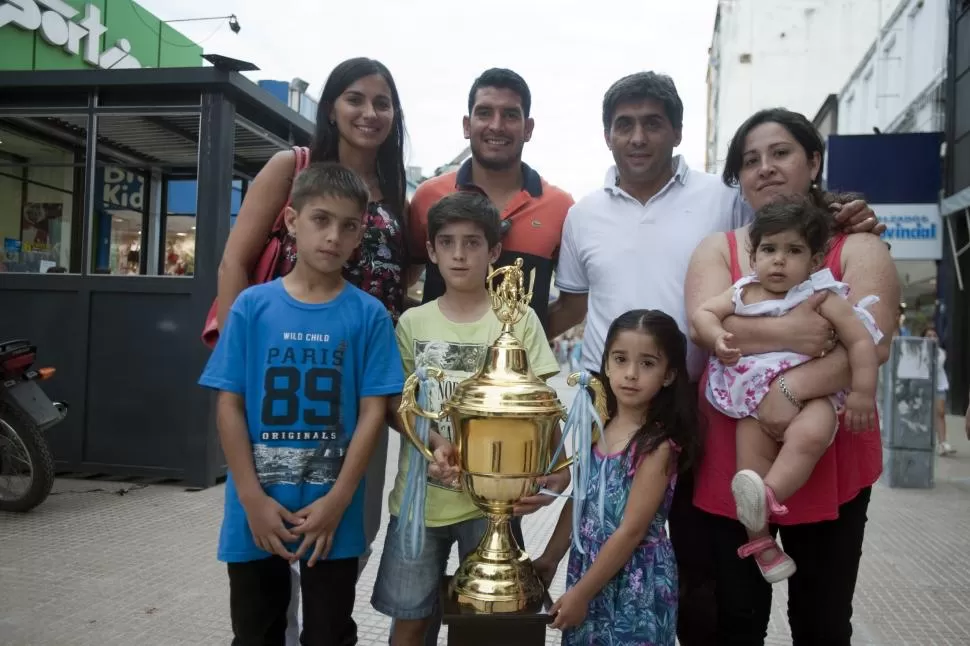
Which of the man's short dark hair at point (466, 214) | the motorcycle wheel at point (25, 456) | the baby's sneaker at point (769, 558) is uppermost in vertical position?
the man's short dark hair at point (466, 214)

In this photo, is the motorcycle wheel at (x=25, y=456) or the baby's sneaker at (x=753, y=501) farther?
the motorcycle wheel at (x=25, y=456)

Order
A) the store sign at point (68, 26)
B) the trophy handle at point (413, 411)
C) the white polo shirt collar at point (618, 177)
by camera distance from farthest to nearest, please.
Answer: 1. the store sign at point (68, 26)
2. the white polo shirt collar at point (618, 177)
3. the trophy handle at point (413, 411)

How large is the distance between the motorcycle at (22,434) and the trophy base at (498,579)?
4072mm

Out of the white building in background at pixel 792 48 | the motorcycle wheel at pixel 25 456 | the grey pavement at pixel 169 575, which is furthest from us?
the white building in background at pixel 792 48

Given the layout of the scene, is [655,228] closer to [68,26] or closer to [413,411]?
[413,411]

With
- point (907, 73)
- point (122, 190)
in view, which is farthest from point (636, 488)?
point (907, 73)

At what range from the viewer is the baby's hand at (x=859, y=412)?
1.83 metres

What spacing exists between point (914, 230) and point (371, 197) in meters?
12.5

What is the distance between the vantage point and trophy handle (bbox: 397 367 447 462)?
1792 mm

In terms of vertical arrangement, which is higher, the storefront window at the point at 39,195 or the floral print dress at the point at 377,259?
the storefront window at the point at 39,195

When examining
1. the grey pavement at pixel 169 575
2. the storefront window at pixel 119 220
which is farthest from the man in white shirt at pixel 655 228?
the storefront window at pixel 119 220

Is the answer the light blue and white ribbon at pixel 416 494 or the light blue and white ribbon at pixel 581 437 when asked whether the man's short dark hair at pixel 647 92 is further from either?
the light blue and white ribbon at pixel 416 494

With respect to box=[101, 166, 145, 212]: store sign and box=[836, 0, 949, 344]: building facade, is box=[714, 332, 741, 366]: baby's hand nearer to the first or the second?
box=[101, 166, 145, 212]: store sign

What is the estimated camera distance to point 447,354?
2100mm
